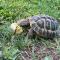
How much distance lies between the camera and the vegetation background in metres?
3.55

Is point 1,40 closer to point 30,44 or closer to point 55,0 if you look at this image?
point 30,44

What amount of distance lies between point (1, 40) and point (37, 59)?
63cm

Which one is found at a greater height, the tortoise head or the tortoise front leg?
the tortoise head

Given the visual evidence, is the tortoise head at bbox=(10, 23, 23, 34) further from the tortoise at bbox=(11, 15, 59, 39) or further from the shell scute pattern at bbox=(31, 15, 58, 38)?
the shell scute pattern at bbox=(31, 15, 58, 38)

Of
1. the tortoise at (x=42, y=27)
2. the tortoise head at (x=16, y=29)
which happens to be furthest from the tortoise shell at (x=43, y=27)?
the tortoise head at (x=16, y=29)

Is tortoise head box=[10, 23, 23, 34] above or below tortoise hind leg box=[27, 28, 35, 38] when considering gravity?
above

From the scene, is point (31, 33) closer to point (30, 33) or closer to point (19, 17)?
point (30, 33)

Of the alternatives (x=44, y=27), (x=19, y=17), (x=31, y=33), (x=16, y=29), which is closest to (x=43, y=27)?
(x=44, y=27)

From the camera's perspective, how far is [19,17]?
4.38 meters

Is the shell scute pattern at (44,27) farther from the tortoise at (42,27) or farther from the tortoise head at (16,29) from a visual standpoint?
the tortoise head at (16,29)

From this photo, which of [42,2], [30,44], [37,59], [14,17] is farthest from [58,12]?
[37,59]

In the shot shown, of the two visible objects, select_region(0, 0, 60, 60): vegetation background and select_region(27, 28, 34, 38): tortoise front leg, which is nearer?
select_region(0, 0, 60, 60): vegetation background

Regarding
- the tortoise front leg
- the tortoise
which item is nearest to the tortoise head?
the tortoise

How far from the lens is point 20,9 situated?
182 inches
